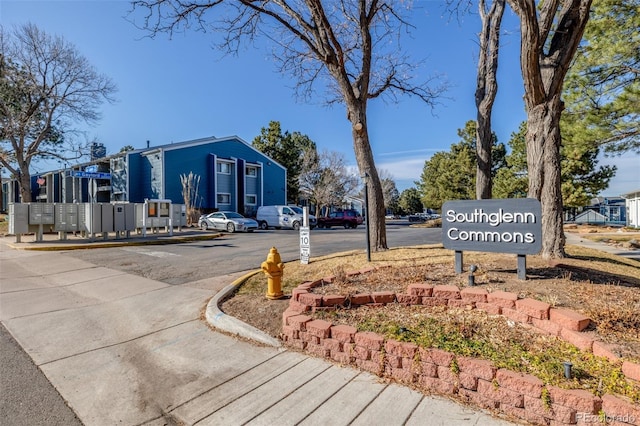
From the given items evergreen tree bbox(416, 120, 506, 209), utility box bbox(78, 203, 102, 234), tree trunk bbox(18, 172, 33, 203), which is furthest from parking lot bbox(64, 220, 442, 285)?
evergreen tree bbox(416, 120, 506, 209)

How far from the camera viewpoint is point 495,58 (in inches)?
352

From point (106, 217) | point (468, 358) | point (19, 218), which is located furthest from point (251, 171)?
point (468, 358)

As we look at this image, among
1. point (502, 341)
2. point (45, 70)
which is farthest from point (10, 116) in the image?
point (502, 341)

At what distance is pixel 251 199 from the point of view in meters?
31.5

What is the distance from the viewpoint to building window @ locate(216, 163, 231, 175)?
28894 millimetres

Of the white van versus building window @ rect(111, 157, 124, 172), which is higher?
building window @ rect(111, 157, 124, 172)

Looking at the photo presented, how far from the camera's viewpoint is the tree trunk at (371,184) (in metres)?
7.43

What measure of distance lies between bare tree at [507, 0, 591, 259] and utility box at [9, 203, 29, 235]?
16.0 meters

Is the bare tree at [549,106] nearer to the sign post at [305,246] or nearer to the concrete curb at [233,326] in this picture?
the sign post at [305,246]

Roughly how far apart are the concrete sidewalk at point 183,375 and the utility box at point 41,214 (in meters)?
8.98

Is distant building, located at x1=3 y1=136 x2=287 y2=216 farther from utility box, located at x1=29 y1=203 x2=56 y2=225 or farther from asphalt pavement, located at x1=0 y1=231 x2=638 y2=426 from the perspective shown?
asphalt pavement, located at x1=0 y1=231 x2=638 y2=426

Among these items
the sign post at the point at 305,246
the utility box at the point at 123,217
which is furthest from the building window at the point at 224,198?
the sign post at the point at 305,246

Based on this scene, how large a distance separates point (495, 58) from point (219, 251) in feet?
32.7

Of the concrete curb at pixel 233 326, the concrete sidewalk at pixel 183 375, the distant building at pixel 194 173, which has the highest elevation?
the distant building at pixel 194 173
